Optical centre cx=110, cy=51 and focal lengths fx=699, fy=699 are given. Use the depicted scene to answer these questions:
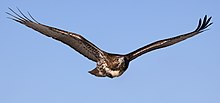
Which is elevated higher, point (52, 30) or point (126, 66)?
point (52, 30)

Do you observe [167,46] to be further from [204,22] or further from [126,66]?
[126,66]

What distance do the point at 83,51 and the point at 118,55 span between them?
1354mm

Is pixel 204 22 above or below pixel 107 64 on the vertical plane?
above

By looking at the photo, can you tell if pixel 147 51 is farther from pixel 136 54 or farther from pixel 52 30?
pixel 52 30

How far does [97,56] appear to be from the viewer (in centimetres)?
1750

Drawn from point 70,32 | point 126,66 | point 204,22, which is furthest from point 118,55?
point 204,22

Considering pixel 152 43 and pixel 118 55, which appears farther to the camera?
pixel 152 43

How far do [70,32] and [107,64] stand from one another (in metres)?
1.29

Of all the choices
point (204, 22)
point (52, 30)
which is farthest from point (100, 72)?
point (204, 22)

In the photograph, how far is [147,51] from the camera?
60.8ft

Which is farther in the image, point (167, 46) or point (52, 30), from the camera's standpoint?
point (167, 46)

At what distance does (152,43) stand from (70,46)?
→ 2222 millimetres

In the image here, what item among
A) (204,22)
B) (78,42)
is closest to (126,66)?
(78,42)

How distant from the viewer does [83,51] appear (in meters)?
18.0
